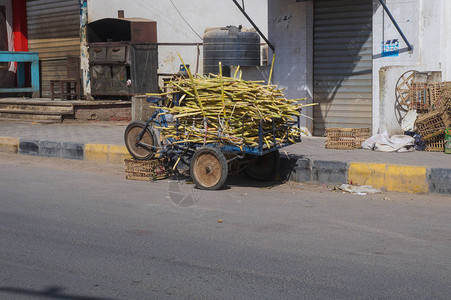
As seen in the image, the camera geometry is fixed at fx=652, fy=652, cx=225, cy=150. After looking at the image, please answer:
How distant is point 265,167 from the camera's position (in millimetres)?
9523

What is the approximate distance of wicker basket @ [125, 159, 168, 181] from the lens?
379 inches

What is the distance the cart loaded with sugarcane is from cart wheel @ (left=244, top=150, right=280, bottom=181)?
0.05 feet

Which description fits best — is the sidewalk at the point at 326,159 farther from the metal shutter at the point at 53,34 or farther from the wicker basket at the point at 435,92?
the metal shutter at the point at 53,34

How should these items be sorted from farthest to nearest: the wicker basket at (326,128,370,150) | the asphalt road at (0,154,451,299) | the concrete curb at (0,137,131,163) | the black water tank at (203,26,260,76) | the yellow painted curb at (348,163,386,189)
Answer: the black water tank at (203,26,260,76) → the concrete curb at (0,137,131,163) → the wicker basket at (326,128,370,150) → the yellow painted curb at (348,163,386,189) → the asphalt road at (0,154,451,299)

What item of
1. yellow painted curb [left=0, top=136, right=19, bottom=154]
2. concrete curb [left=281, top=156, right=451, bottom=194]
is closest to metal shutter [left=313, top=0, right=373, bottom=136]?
concrete curb [left=281, top=156, right=451, bottom=194]

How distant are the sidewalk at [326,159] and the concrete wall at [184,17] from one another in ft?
14.6

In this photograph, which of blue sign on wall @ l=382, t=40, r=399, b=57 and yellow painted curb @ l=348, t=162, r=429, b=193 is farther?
blue sign on wall @ l=382, t=40, r=399, b=57

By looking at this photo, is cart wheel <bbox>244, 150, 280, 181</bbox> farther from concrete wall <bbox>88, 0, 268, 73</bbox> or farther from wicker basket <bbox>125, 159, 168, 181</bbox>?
concrete wall <bbox>88, 0, 268, 73</bbox>

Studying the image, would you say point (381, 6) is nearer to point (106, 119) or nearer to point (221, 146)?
point (221, 146)

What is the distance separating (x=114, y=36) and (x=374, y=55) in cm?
1009

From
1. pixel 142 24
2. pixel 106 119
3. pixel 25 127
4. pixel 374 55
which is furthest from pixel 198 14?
pixel 374 55

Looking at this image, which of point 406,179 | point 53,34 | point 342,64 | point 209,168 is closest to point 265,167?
point 209,168

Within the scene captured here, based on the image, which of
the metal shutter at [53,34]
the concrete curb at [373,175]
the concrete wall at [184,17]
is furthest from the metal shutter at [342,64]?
the metal shutter at [53,34]

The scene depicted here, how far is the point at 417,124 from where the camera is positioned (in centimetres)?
1010
